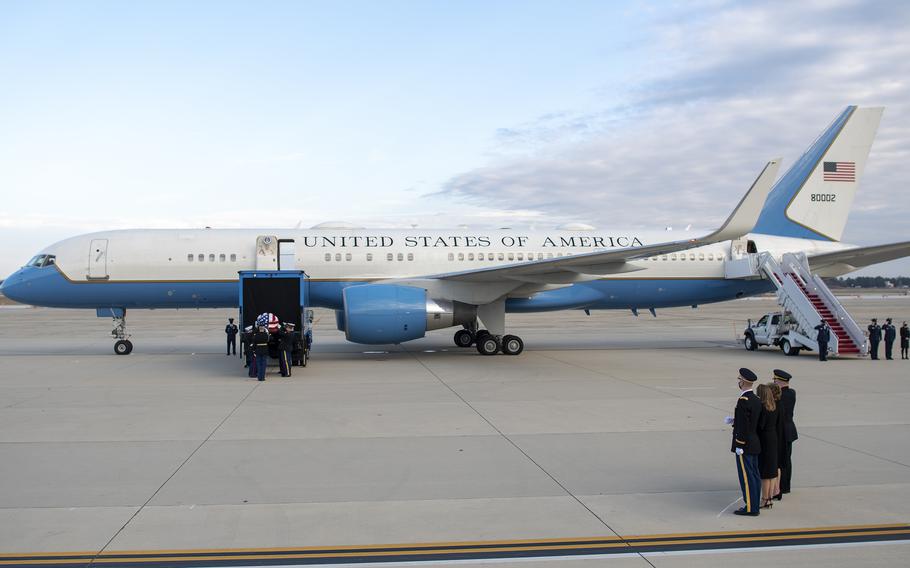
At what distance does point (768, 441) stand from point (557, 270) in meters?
12.5

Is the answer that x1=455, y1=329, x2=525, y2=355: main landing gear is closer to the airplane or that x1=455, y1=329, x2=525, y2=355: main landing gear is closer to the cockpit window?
the airplane

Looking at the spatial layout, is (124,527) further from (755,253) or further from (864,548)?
(755,253)

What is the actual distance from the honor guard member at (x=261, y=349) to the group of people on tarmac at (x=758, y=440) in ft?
35.4

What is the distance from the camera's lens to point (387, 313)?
1762 centimetres

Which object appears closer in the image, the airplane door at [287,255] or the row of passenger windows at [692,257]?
the airplane door at [287,255]

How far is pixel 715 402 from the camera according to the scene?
12000mm

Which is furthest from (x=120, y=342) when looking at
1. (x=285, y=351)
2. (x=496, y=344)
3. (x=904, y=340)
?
(x=904, y=340)

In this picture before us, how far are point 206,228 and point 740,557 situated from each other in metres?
18.7

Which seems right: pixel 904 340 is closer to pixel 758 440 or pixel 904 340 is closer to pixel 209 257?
pixel 758 440

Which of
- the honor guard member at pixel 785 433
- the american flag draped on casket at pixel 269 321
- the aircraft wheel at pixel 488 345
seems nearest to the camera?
the honor guard member at pixel 785 433

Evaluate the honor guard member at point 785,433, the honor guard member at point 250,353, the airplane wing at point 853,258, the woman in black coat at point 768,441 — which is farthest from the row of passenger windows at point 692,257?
the woman in black coat at point 768,441

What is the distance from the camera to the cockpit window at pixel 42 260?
1988 cm

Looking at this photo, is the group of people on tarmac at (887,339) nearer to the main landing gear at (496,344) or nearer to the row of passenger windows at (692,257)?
the row of passenger windows at (692,257)

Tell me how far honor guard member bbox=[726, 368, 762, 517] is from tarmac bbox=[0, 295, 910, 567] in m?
0.20
